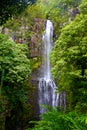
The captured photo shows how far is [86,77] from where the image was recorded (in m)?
6.98

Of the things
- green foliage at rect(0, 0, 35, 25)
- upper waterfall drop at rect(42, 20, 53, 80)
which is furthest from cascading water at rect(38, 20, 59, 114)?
green foliage at rect(0, 0, 35, 25)

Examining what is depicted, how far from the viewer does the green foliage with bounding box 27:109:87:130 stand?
145 inches

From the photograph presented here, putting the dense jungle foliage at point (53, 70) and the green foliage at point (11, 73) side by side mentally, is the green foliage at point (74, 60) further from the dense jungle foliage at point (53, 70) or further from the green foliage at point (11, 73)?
the green foliage at point (11, 73)

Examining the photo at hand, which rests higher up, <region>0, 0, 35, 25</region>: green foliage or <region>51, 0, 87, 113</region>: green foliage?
<region>0, 0, 35, 25</region>: green foliage

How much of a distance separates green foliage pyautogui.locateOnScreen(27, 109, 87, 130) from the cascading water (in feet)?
26.6

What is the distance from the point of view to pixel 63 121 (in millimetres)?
3906

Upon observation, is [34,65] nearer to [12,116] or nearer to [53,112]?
[12,116]

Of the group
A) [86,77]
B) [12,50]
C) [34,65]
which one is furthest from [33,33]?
[86,77]

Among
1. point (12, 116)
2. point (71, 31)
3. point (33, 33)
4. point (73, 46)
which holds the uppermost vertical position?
point (33, 33)

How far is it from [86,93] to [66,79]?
1573mm

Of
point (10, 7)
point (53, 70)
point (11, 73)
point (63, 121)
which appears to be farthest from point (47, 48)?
point (63, 121)

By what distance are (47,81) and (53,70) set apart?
5.94 meters

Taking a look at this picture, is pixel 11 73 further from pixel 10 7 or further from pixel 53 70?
pixel 10 7

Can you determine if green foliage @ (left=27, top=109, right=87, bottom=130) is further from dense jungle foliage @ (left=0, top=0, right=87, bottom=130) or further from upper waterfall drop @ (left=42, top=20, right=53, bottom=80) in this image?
upper waterfall drop @ (left=42, top=20, right=53, bottom=80)
